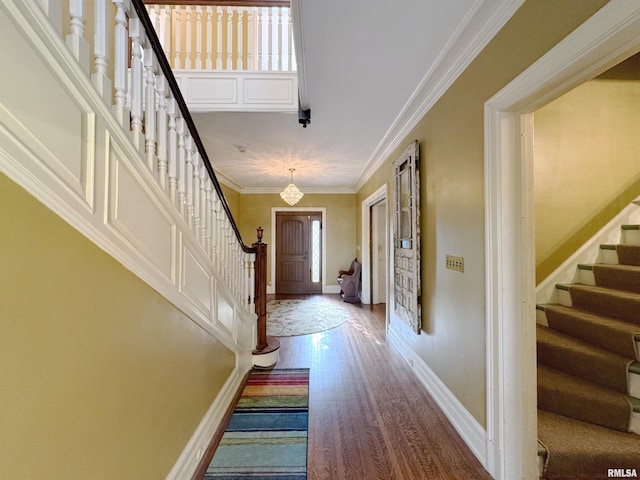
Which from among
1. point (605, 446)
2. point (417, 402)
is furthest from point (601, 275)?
point (417, 402)

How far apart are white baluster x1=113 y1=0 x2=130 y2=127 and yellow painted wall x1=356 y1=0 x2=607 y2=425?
1702 millimetres

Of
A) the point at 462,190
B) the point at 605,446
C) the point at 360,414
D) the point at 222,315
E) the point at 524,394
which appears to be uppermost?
the point at 462,190

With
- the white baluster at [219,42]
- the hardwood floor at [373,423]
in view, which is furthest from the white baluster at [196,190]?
the white baluster at [219,42]

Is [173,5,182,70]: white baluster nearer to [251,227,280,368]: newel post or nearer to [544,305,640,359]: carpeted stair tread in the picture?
[251,227,280,368]: newel post

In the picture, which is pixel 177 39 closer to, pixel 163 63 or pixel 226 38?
pixel 226 38

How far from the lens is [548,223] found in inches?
89.4

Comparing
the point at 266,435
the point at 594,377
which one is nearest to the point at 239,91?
the point at 266,435

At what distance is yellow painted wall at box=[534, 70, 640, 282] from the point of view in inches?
87.4

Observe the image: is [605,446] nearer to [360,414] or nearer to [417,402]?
[417,402]

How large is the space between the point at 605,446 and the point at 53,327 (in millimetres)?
2446

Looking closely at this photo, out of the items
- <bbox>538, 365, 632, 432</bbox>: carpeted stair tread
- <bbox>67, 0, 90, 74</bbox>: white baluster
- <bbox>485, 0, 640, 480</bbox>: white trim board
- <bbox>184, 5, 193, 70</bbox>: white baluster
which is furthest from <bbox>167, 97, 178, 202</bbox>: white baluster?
Result: <bbox>538, 365, 632, 432</bbox>: carpeted stair tread

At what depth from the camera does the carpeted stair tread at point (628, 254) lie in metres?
2.07

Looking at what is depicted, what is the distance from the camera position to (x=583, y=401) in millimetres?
1552

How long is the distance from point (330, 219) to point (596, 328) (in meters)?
5.19
